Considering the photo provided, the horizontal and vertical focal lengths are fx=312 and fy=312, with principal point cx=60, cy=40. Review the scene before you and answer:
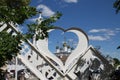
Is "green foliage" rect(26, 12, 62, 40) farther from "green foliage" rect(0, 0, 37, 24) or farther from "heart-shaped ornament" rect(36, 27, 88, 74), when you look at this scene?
"heart-shaped ornament" rect(36, 27, 88, 74)

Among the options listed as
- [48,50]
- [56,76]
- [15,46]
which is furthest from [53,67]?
[15,46]

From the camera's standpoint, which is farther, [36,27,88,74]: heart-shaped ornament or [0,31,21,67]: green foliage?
[36,27,88,74]: heart-shaped ornament

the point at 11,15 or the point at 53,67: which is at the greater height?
the point at 11,15

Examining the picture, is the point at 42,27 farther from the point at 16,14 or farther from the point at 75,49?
the point at 75,49

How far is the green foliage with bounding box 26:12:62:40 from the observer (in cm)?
860

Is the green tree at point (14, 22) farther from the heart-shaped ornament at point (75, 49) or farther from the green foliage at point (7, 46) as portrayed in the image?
the heart-shaped ornament at point (75, 49)

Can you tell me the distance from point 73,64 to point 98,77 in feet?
3.76

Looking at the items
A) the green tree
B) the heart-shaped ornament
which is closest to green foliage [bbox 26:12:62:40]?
the green tree

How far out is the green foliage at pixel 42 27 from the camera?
8.60 meters

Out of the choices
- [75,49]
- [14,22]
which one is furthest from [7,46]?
[75,49]

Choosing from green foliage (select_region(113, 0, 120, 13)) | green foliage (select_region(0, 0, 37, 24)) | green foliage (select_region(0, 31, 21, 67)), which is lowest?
green foliage (select_region(0, 31, 21, 67))

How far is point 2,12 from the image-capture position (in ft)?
27.4

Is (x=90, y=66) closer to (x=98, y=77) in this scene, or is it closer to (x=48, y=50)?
(x=98, y=77)

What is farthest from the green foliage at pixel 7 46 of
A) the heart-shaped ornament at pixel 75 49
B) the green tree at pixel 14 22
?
the heart-shaped ornament at pixel 75 49
